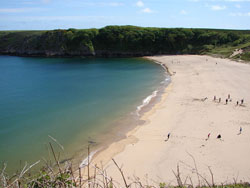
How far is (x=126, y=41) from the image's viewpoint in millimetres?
94812

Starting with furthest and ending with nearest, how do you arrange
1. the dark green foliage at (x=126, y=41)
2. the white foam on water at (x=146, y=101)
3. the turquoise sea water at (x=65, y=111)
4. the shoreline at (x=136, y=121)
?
1. the dark green foliage at (x=126, y=41)
2. the white foam on water at (x=146, y=101)
3. the turquoise sea water at (x=65, y=111)
4. the shoreline at (x=136, y=121)

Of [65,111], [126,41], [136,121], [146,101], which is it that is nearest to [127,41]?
[126,41]

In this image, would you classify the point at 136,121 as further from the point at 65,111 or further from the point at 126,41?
the point at 126,41

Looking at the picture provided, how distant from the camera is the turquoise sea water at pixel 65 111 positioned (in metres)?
20.5

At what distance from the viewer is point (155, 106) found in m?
30.2

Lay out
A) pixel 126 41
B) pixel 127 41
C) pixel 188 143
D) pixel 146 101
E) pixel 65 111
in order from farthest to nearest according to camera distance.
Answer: pixel 126 41 < pixel 127 41 < pixel 146 101 < pixel 65 111 < pixel 188 143

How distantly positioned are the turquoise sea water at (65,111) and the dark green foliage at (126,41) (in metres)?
43.7

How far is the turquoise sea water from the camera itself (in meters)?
20.5

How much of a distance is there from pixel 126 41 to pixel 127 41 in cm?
52

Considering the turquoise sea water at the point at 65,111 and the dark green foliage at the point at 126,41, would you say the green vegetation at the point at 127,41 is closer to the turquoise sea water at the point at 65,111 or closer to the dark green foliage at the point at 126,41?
the dark green foliage at the point at 126,41

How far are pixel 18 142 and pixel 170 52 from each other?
79.0 meters

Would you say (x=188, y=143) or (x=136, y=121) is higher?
(x=136, y=121)

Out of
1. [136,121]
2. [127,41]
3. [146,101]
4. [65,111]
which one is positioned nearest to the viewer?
[136,121]

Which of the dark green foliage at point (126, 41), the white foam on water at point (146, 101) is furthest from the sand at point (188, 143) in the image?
the dark green foliage at point (126, 41)
